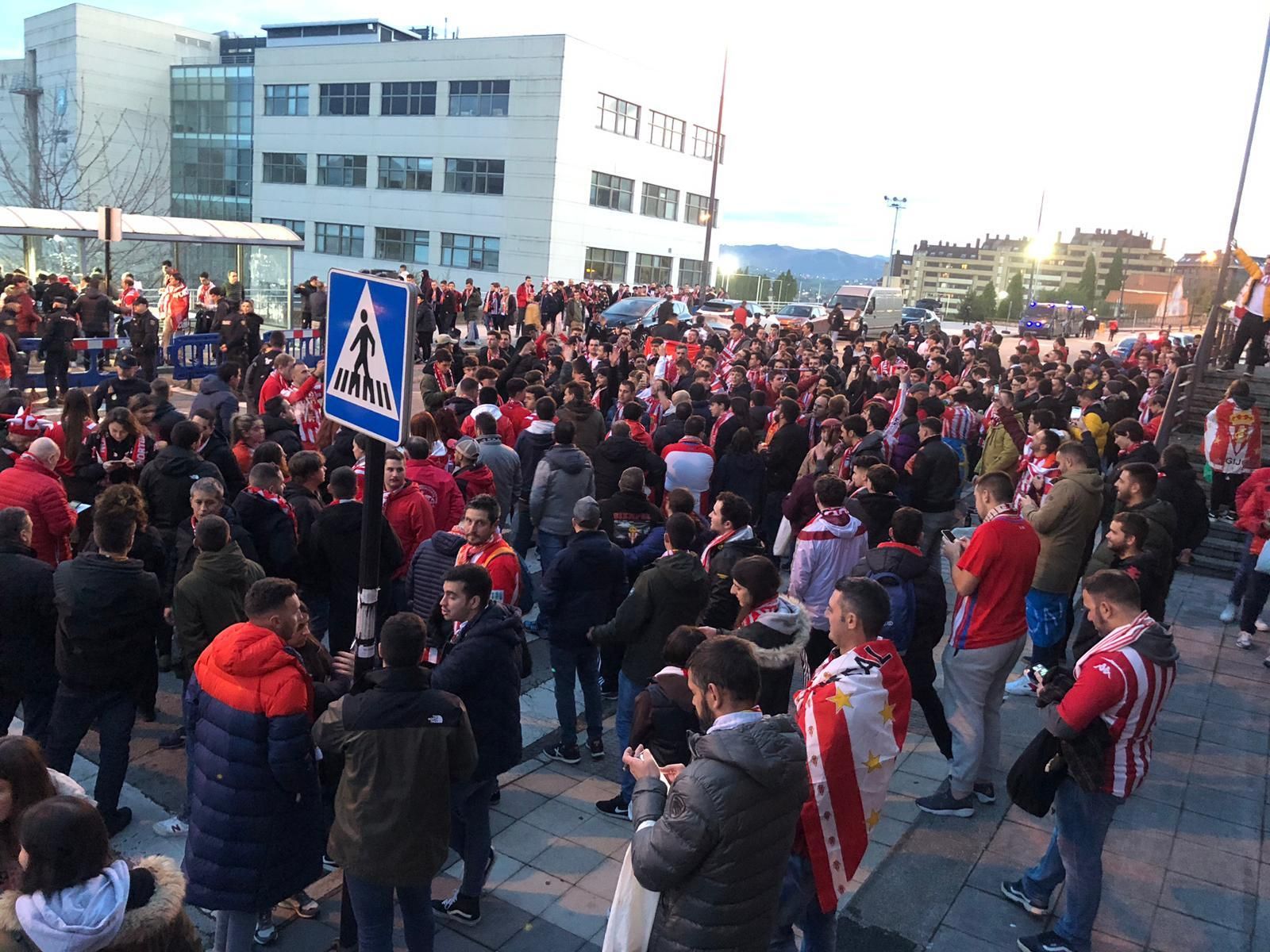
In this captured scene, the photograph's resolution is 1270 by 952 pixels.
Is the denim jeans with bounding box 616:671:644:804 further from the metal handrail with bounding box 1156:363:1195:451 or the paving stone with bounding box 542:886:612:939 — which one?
the metal handrail with bounding box 1156:363:1195:451

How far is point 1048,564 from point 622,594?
3409mm

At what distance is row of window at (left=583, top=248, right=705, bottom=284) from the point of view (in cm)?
4819

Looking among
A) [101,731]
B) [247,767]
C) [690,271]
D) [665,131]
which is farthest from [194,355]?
[690,271]

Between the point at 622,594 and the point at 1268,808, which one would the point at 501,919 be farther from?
the point at 1268,808

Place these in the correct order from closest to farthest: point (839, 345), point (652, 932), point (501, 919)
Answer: point (652, 932) < point (501, 919) < point (839, 345)

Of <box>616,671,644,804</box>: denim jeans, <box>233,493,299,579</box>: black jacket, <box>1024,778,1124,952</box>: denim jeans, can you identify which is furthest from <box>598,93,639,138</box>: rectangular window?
<box>1024,778,1124,952</box>: denim jeans

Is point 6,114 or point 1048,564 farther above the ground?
point 6,114

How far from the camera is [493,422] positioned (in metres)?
8.78

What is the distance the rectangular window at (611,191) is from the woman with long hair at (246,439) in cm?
4154

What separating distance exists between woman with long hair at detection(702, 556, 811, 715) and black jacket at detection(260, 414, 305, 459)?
518 centimetres

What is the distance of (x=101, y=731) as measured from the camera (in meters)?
5.05

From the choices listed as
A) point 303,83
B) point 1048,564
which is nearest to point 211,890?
point 1048,564

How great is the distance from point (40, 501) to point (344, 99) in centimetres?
4981

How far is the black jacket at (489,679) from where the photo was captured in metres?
4.30
